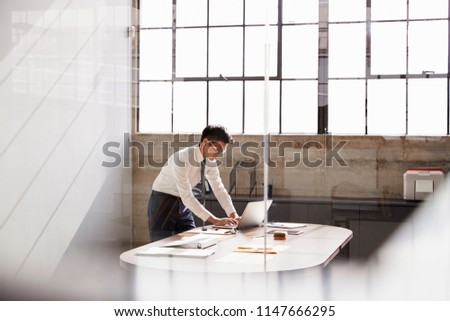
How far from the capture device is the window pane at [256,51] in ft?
12.3

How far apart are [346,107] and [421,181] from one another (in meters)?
0.59

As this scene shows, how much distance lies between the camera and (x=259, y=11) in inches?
149

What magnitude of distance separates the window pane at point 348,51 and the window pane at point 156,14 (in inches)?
39.6

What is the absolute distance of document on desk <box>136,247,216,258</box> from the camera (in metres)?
3.19

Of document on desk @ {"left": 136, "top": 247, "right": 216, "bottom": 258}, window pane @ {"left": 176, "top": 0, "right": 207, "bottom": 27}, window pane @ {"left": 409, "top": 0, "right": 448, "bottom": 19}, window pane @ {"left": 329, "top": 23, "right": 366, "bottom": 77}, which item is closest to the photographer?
document on desk @ {"left": 136, "top": 247, "right": 216, "bottom": 258}

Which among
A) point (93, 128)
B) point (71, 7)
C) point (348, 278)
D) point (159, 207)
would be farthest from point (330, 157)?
point (71, 7)

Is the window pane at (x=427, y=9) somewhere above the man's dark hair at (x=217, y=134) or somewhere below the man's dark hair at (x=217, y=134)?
above

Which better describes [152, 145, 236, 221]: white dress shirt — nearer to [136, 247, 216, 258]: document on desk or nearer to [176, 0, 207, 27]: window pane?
[136, 247, 216, 258]: document on desk

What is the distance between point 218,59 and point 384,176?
119 centimetres

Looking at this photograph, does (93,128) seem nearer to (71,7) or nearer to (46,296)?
(71,7)

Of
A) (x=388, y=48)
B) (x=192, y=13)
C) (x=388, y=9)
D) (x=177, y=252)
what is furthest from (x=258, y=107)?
(x=177, y=252)

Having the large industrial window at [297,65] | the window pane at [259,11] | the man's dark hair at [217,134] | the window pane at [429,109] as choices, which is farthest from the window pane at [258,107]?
the window pane at [429,109]

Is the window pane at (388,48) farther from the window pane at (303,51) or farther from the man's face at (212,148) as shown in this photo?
the man's face at (212,148)

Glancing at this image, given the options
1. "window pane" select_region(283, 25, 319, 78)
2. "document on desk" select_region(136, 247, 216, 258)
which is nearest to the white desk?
"document on desk" select_region(136, 247, 216, 258)
